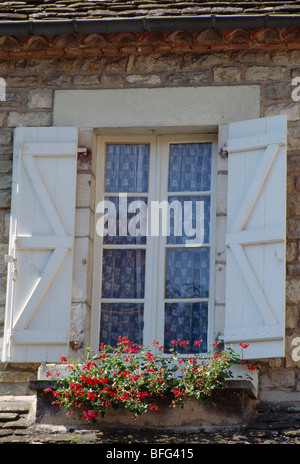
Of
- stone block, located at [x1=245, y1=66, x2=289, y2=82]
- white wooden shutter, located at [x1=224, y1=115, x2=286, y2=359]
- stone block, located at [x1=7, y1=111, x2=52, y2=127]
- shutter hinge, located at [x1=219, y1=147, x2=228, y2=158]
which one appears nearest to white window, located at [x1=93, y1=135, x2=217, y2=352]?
shutter hinge, located at [x1=219, y1=147, x2=228, y2=158]

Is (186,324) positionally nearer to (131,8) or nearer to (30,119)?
(30,119)

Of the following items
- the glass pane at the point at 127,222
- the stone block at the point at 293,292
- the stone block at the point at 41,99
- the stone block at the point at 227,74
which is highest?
the stone block at the point at 227,74

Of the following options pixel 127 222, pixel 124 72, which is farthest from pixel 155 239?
pixel 124 72

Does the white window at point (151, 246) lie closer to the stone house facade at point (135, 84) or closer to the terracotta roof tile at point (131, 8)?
the stone house facade at point (135, 84)

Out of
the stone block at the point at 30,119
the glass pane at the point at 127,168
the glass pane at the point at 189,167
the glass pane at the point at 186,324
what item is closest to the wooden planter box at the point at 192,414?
the glass pane at the point at 186,324

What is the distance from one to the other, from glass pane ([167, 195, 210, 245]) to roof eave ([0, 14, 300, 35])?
48.6 inches

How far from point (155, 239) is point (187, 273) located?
338 millimetres

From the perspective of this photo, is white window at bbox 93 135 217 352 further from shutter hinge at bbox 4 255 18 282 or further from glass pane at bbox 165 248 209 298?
shutter hinge at bbox 4 255 18 282

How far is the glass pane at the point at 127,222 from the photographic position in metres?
9.44

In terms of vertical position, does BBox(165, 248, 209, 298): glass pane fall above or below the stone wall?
below

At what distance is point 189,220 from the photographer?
9383mm

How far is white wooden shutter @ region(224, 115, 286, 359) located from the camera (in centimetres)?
879

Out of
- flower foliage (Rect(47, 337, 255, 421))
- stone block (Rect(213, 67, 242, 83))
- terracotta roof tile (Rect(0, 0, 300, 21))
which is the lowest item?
flower foliage (Rect(47, 337, 255, 421))
